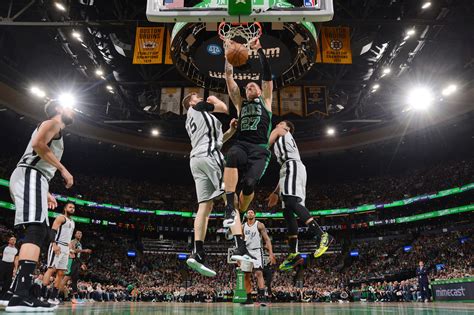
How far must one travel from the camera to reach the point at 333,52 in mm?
13875

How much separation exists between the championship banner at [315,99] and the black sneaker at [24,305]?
14.2 m

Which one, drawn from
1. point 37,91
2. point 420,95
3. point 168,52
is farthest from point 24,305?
point 420,95

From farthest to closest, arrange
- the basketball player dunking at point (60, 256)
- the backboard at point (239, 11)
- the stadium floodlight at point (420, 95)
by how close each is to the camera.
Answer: the stadium floodlight at point (420, 95)
the basketball player dunking at point (60, 256)
the backboard at point (239, 11)

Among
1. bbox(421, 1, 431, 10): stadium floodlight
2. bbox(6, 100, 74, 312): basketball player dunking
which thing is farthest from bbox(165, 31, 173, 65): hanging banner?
bbox(421, 1, 431, 10): stadium floodlight

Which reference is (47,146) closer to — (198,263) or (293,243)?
(198,263)

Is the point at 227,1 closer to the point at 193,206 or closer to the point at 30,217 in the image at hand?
the point at 30,217

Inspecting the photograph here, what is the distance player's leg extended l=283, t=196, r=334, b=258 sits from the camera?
18.2 ft

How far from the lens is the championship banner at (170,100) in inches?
680

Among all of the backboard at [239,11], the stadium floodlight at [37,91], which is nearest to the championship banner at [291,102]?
the backboard at [239,11]

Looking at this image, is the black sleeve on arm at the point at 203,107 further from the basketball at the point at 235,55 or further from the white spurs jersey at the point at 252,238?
the white spurs jersey at the point at 252,238

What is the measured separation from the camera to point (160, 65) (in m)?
19.7

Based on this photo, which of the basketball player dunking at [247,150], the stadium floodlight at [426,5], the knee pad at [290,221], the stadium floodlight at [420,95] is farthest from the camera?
the stadium floodlight at [420,95]

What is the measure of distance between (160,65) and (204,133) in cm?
1552

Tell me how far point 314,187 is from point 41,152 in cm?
4026
